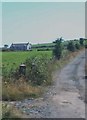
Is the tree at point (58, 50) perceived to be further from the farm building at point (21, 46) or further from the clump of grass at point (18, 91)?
the farm building at point (21, 46)

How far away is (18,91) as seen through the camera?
680 inches

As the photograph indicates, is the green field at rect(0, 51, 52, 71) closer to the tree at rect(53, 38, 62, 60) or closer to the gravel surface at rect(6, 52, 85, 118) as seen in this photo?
the tree at rect(53, 38, 62, 60)

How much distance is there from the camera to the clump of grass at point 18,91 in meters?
16.8

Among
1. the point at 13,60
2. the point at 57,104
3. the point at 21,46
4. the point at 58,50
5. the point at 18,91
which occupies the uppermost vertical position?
the point at 21,46

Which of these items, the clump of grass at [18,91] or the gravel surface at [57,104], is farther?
the clump of grass at [18,91]

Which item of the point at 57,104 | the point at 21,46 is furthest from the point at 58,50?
the point at 21,46

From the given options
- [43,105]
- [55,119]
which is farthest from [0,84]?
[55,119]

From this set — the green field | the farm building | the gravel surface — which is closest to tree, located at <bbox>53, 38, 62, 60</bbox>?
the green field

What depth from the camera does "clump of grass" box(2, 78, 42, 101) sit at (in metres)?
16.8

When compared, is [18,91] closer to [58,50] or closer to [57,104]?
[57,104]

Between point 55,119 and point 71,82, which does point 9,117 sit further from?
point 71,82

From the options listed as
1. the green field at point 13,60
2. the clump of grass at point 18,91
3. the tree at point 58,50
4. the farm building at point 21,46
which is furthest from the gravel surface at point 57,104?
the farm building at point 21,46

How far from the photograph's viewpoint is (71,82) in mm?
25094

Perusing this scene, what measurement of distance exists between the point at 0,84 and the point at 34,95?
5.16ft
